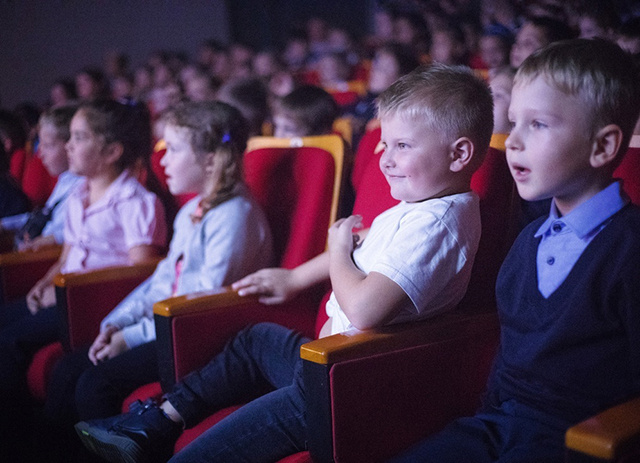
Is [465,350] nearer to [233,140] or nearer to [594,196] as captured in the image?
[594,196]

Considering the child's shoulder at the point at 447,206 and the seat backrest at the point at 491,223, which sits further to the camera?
the seat backrest at the point at 491,223

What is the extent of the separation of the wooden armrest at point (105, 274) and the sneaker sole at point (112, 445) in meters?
0.57

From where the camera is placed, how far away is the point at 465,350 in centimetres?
125

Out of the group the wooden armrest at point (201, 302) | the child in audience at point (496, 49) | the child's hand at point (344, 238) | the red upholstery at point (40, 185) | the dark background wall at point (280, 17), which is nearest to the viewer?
the child's hand at point (344, 238)

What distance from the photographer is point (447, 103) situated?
3.95 ft

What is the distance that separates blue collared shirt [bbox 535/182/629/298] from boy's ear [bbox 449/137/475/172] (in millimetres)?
209

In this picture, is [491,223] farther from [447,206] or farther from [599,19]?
[599,19]

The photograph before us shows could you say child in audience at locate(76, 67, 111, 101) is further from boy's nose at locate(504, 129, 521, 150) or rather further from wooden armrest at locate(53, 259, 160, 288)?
boy's nose at locate(504, 129, 521, 150)

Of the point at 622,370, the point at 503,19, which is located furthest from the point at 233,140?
the point at 503,19

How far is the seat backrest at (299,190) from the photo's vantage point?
180cm

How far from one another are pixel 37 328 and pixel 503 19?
3.99 meters

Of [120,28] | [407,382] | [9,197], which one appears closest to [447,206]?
[407,382]

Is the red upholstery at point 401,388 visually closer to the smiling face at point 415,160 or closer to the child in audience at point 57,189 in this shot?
the smiling face at point 415,160

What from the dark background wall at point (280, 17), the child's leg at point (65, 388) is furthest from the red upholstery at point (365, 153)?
the dark background wall at point (280, 17)
